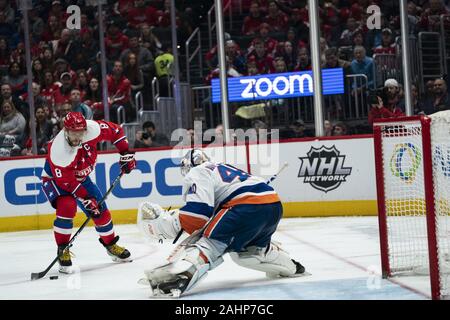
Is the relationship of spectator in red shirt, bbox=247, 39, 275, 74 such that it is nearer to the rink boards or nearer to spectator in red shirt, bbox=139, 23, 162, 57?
spectator in red shirt, bbox=139, 23, 162, 57

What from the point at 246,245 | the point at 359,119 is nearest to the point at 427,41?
the point at 359,119

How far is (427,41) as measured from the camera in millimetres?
10203

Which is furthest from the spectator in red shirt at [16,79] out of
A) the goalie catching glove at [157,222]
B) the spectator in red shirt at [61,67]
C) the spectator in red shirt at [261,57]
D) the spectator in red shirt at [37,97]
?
the goalie catching glove at [157,222]

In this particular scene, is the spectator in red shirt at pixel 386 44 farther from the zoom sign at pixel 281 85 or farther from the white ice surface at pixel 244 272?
the white ice surface at pixel 244 272

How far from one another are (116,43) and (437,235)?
8533mm

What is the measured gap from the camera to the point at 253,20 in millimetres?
12156

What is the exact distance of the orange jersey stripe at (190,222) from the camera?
490 centimetres

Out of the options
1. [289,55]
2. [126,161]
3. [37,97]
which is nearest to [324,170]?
[289,55]

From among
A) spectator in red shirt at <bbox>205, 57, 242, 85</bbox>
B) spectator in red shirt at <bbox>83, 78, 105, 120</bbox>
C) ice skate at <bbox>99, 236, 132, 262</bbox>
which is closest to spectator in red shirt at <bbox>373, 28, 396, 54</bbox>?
spectator in red shirt at <bbox>205, 57, 242, 85</bbox>

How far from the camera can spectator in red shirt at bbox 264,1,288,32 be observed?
11.7m

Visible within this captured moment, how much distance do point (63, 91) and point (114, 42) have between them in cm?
141

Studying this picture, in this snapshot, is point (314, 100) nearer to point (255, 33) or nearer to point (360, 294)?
point (255, 33)

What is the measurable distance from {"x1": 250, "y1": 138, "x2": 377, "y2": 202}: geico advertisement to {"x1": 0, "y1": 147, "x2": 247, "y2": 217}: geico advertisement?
593 mm
